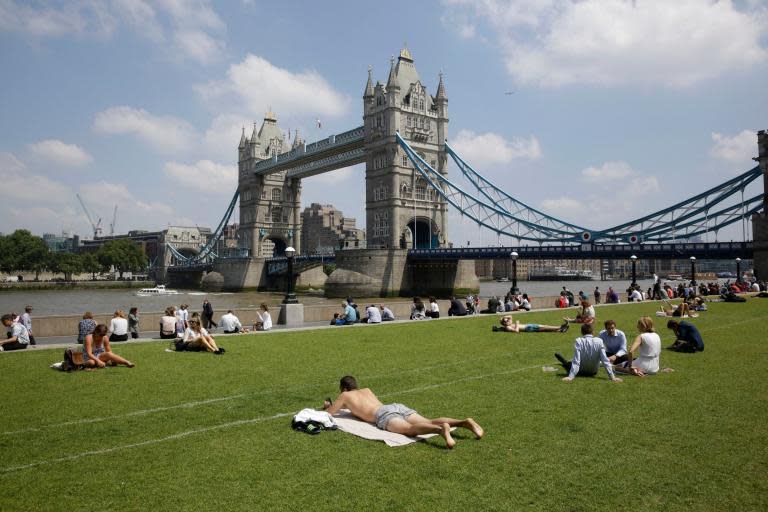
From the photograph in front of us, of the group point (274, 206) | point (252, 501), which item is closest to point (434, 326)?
point (252, 501)

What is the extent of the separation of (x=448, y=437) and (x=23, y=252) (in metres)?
114

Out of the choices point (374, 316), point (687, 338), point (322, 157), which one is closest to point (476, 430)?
point (687, 338)

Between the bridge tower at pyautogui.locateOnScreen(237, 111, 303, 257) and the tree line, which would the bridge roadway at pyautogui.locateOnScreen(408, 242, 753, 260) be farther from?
the tree line

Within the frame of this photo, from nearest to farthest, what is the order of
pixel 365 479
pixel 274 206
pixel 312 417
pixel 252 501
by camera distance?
pixel 252 501 < pixel 365 479 < pixel 312 417 < pixel 274 206

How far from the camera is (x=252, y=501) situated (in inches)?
176

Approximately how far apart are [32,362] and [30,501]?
23.2 feet

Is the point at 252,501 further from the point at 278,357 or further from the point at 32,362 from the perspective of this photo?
the point at 32,362

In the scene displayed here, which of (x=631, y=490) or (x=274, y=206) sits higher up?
(x=274, y=206)

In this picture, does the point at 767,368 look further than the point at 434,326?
No

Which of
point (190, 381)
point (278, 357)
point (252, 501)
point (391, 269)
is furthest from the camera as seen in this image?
point (391, 269)

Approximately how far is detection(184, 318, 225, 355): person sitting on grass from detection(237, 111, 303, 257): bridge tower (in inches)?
2912

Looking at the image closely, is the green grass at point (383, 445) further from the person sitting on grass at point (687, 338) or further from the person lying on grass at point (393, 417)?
the person sitting on grass at point (687, 338)

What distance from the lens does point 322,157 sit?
73.9m

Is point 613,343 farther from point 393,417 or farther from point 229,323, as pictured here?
point 229,323
